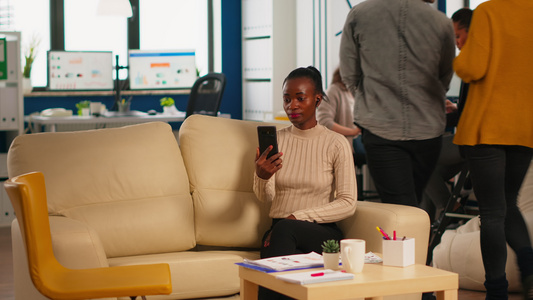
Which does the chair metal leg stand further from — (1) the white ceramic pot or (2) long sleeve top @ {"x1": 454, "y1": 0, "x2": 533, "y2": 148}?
(1) the white ceramic pot

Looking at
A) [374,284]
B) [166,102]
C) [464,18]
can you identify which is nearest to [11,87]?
[166,102]

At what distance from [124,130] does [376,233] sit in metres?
1.08

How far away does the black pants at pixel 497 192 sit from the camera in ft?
Answer: 8.33

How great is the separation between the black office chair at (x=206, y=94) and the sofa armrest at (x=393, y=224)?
11.4 ft

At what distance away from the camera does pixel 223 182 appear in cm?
291

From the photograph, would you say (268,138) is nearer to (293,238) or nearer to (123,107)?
(293,238)

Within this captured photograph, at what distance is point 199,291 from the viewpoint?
2.56 m

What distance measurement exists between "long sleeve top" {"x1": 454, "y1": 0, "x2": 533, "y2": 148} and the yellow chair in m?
1.22

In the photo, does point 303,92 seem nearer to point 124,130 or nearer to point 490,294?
point 124,130

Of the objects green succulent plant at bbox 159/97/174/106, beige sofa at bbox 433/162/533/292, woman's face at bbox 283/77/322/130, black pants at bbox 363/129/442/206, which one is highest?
woman's face at bbox 283/77/322/130

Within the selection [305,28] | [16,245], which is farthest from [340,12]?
[16,245]

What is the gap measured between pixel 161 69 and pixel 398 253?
5436mm

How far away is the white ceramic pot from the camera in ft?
6.53

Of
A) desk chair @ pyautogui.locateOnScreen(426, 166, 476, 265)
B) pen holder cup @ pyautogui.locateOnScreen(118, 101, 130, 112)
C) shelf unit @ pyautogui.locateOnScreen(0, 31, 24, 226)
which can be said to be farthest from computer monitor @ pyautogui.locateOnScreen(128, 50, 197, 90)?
desk chair @ pyautogui.locateOnScreen(426, 166, 476, 265)
